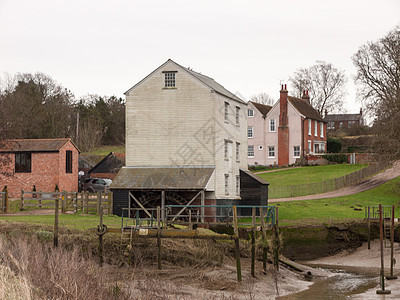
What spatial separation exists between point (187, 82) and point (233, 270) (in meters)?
19.2

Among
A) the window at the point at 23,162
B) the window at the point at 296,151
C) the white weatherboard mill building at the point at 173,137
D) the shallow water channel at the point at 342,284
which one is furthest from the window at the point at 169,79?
the window at the point at 296,151

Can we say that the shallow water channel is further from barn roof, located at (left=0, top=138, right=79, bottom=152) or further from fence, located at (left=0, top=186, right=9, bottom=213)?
barn roof, located at (left=0, top=138, right=79, bottom=152)

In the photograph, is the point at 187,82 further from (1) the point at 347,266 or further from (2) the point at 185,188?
(1) the point at 347,266

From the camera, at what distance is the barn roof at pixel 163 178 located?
41928 millimetres

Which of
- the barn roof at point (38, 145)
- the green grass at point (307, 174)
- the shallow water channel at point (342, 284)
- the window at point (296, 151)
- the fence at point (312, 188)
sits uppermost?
the window at point (296, 151)

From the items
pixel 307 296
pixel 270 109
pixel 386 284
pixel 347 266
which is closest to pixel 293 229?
pixel 347 266

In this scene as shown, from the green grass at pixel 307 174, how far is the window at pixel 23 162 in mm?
25835

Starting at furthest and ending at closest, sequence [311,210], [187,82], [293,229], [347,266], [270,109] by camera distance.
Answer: [270,109] < [311,210] < [187,82] < [293,229] < [347,266]

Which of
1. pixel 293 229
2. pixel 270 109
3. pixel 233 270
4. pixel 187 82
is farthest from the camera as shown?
pixel 270 109

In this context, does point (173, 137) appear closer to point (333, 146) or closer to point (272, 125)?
point (272, 125)

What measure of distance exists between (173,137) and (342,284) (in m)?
18.3

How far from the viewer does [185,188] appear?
1636 inches

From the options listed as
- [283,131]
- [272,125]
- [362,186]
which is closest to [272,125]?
[272,125]

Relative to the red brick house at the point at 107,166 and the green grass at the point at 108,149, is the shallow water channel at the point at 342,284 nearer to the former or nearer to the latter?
the red brick house at the point at 107,166
